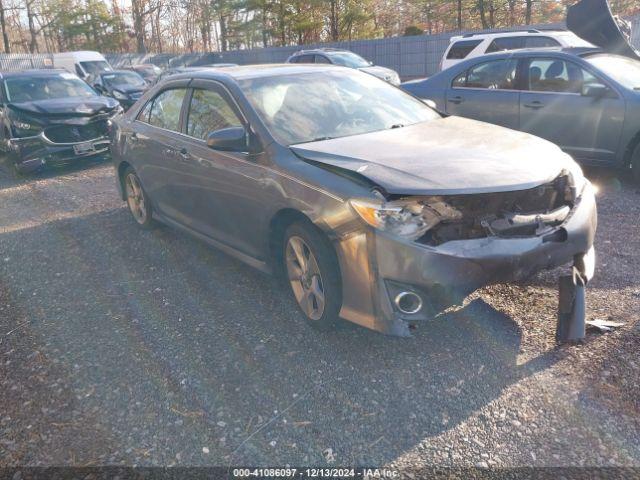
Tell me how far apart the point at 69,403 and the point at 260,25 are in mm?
43135

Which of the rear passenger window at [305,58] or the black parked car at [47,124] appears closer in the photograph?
the black parked car at [47,124]

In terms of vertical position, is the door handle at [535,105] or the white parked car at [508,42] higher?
the white parked car at [508,42]

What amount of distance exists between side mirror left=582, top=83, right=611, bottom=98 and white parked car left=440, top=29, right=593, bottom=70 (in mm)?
5649

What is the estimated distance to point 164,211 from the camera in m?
5.18

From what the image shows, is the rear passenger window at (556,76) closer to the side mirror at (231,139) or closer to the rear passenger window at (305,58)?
the side mirror at (231,139)

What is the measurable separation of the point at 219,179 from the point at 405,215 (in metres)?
1.76

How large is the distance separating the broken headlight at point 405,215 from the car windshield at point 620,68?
15.3 feet

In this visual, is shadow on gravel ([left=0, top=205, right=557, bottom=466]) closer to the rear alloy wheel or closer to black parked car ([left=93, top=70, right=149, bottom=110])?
the rear alloy wheel

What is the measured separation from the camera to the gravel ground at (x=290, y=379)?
2.48 metres

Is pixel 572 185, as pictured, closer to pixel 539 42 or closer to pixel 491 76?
pixel 491 76

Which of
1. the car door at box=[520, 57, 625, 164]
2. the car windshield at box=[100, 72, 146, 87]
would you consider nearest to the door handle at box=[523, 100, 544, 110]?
the car door at box=[520, 57, 625, 164]

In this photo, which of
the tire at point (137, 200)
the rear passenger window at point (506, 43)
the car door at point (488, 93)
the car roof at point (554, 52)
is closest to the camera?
the tire at point (137, 200)

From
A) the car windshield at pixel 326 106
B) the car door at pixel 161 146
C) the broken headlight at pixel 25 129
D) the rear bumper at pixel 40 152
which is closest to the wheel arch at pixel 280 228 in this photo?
the car windshield at pixel 326 106

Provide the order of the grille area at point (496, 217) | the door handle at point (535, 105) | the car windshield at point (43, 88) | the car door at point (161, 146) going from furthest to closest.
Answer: the car windshield at point (43, 88) → the door handle at point (535, 105) → the car door at point (161, 146) → the grille area at point (496, 217)
